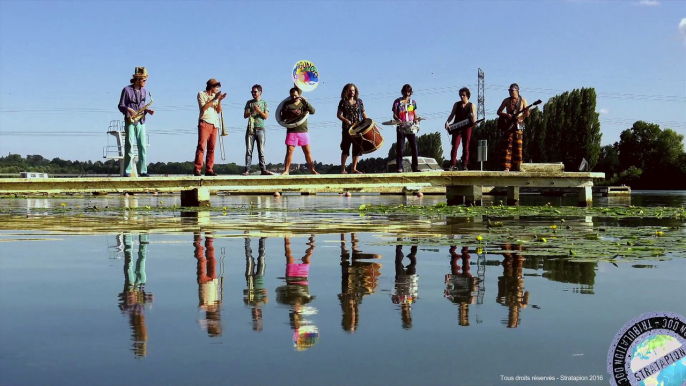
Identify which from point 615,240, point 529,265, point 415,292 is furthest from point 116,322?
point 615,240

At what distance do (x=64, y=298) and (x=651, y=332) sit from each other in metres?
3.18

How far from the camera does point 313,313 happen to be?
406 centimetres

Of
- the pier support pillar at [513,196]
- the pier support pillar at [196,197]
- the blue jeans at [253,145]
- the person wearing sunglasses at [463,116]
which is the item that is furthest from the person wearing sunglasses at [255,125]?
the pier support pillar at [513,196]

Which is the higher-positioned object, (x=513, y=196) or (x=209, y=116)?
(x=209, y=116)

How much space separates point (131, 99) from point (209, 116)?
152 cm

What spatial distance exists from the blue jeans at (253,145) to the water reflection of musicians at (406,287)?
32.9 feet

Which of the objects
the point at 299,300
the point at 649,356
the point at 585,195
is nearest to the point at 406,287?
the point at 299,300

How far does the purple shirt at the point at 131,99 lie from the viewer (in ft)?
49.3

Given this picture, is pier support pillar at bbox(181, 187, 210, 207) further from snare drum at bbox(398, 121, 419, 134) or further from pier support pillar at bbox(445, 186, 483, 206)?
pier support pillar at bbox(445, 186, 483, 206)

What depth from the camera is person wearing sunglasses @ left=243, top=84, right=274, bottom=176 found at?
640 inches

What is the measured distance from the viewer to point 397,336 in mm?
3527

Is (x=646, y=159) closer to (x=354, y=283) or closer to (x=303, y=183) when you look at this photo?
(x=303, y=183)

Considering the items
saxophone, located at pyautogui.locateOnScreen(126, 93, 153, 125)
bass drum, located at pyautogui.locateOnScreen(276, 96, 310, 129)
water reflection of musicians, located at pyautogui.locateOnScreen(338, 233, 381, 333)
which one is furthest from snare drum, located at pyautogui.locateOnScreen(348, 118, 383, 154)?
water reflection of musicians, located at pyautogui.locateOnScreen(338, 233, 381, 333)

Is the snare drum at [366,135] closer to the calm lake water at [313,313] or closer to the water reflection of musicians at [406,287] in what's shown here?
the calm lake water at [313,313]
